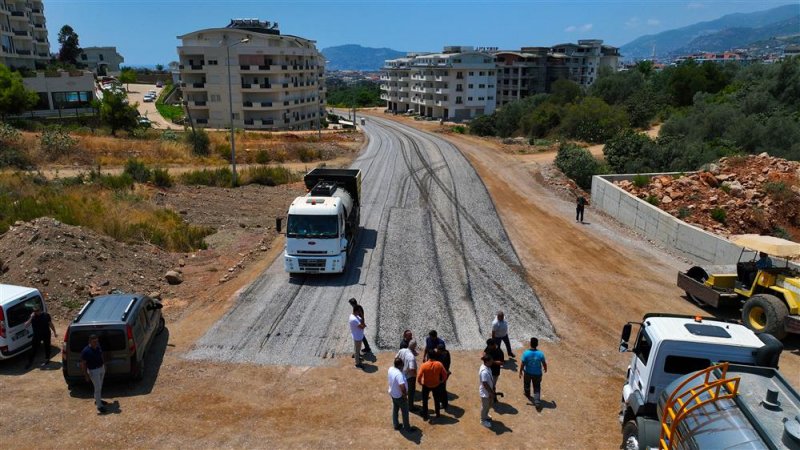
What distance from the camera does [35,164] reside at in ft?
127

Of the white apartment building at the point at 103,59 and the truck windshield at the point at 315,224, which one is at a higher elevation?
the white apartment building at the point at 103,59

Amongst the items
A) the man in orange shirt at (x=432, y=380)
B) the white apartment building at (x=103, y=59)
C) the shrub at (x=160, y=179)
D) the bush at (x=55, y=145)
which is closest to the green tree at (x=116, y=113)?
the bush at (x=55, y=145)

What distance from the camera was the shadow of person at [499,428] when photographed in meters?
10.9

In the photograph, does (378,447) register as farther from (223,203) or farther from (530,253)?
(223,203)

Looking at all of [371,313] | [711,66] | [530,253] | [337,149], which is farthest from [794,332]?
[711,66]

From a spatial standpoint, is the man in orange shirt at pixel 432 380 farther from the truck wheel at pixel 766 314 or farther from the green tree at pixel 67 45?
the green tree at pixel 67 45

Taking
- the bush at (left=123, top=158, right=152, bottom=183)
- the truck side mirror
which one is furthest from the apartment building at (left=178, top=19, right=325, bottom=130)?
the truck side mirror

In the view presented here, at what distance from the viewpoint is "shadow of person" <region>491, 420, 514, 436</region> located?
1090cm

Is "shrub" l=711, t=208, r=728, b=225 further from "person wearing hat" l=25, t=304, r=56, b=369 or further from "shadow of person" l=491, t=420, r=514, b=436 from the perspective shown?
"person wearing hat" l=25, t=304, r=56, b=369

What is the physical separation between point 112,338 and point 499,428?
8512 mm

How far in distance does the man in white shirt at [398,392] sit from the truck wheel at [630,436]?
396 centimetres

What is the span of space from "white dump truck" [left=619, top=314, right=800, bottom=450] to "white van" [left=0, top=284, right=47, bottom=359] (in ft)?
45.1

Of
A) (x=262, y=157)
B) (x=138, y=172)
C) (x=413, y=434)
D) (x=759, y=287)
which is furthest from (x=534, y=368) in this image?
(x=262, y=157)

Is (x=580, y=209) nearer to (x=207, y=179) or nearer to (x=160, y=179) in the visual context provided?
(x=207, y=179)
